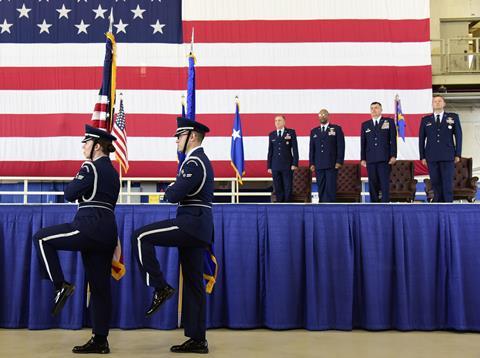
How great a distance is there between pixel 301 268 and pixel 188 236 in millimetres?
1498

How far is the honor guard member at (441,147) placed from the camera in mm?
6805

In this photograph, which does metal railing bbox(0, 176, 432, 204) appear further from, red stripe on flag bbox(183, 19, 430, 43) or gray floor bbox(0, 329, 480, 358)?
gray floor bbox(0, 329, 480, 358)

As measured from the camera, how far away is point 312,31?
10.4m

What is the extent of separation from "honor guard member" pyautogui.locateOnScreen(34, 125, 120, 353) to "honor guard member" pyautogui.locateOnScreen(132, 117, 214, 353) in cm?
26

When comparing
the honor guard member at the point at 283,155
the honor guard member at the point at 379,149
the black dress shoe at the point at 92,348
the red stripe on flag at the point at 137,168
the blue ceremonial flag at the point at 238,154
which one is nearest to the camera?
the black dress shoe at the point at 92,348

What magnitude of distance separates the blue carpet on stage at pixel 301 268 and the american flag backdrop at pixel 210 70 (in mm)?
4775

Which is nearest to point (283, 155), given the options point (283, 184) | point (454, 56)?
point (283, 184)

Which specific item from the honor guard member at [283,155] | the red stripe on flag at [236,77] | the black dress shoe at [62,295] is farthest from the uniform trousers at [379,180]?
the black dress shoe at [62,295]

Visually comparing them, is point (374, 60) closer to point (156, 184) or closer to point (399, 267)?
point (156, 184)

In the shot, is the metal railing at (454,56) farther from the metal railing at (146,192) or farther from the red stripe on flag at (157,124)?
the red stripe on flag at (157,124)

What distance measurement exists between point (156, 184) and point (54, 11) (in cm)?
342

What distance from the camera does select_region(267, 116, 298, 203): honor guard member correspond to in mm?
8148

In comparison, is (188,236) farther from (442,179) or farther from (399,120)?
(399,120)

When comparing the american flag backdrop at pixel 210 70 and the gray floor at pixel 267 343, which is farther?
the american flag backdrop at pixel 210 70
